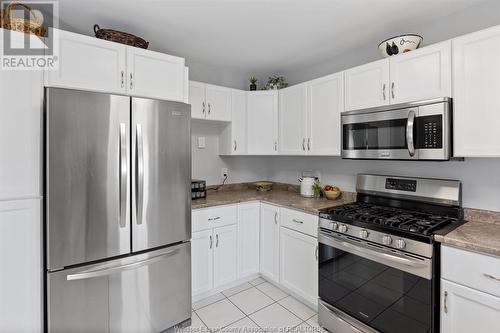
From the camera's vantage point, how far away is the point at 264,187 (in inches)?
129

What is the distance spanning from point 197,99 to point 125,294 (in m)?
1.89

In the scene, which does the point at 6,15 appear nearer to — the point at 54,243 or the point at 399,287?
the point at 54,243

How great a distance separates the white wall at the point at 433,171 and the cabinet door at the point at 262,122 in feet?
1.54

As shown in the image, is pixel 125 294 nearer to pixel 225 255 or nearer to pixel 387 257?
pixel 225 255

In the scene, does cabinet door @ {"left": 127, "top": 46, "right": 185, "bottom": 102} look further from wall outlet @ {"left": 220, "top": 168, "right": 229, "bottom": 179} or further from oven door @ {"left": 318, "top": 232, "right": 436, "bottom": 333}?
oven door @ {"left": 318, "top": 232, "right": 436, "bottom": 333}

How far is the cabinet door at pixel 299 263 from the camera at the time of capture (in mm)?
2164

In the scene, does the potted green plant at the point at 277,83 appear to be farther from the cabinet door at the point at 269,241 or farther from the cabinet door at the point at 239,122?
the cabinet door at the point at 269,241

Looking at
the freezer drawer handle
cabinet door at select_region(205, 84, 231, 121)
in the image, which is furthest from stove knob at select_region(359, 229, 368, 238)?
cabinet door at select_region(205, 84, 231, 121)

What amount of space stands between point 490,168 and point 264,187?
216 centimetres

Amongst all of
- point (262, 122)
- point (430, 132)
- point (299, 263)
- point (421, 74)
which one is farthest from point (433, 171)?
point (262, 122)

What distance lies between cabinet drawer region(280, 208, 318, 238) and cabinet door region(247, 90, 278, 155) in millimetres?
898

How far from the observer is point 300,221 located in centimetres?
227

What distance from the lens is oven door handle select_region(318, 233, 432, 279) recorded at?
4.82 feet
